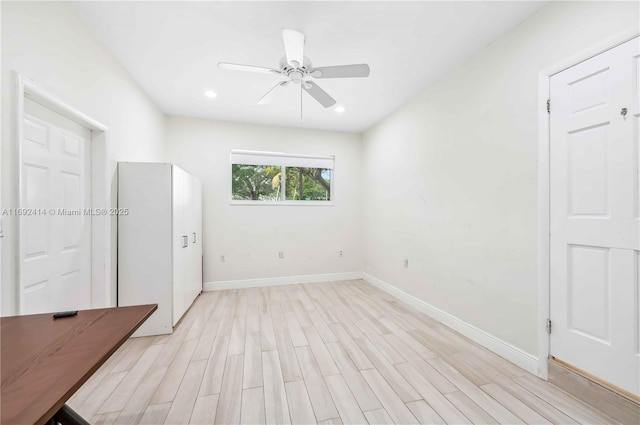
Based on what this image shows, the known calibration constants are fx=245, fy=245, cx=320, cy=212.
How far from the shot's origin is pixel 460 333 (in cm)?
245

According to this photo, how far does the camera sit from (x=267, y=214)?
4137 millimetres

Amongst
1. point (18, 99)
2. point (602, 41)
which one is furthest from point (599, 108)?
point (18, 99)

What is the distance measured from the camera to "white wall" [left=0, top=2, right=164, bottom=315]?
1.35 meters

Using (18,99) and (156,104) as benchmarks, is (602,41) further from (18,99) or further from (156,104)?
(156,104)

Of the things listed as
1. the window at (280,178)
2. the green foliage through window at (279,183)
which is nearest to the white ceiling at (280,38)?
the window at (280,178)

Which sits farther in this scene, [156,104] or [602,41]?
[156,104]

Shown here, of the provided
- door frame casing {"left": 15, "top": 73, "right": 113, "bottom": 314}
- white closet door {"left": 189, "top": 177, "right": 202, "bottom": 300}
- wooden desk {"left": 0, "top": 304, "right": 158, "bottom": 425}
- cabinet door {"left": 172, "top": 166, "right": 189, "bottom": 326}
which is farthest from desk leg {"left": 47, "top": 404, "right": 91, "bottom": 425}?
white closet door {"left": 189, "top": 177, "right": 202, "bottom": 300}

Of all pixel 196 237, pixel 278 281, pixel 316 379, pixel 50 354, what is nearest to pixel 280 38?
pixel 50 354

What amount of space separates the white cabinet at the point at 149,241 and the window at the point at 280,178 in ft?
4.96

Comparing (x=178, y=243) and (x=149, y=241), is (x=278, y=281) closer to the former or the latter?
(x=178, y=243)

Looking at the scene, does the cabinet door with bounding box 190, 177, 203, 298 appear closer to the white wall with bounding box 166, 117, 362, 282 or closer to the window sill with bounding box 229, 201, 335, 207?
the white wall with bounding box 166, 117, 362, 282

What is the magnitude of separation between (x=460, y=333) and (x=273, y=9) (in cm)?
328

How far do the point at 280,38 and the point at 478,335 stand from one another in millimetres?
3199

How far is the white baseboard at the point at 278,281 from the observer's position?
12.7ft
